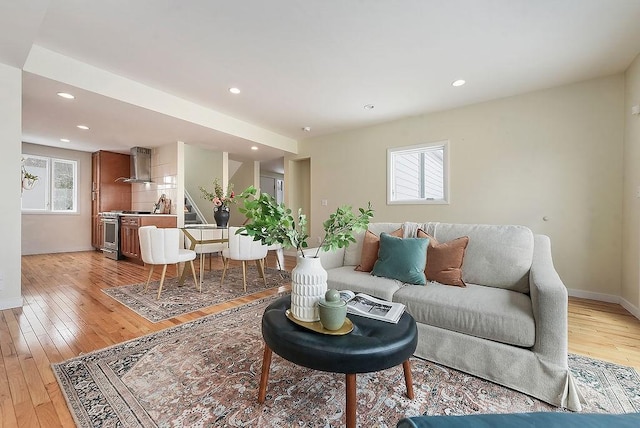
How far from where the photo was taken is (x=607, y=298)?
120 inches

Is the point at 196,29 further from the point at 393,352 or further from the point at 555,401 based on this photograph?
the point at 555,401

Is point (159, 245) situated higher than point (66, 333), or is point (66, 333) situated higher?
point (159, 245)

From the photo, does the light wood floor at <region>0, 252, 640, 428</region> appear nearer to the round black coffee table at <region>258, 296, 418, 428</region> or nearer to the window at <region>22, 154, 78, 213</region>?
the round black coffee table at <region>258, 296, 418, 428</region>

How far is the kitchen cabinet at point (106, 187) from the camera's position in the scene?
612cm

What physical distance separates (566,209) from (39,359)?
16.7 ft

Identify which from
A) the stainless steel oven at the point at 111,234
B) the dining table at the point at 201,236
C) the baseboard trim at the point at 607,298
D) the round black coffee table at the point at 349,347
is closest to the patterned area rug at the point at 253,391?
the round black coffee table at the point at 349,347

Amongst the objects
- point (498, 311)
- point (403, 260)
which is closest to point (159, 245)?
point (403, 260)

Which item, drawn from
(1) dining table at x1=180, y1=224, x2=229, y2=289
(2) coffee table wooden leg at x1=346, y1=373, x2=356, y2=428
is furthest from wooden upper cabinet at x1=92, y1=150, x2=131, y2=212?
(2) coffee table wooden leg at x1=346, y1=373, x2=356, y2=428

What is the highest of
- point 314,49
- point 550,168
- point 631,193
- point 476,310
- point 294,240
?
point 314,49

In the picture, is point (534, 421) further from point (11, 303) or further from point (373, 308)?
point (11, 303)

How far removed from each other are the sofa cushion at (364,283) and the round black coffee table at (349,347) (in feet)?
2.07

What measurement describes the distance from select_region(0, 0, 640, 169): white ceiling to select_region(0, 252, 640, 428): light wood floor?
226 centimetres

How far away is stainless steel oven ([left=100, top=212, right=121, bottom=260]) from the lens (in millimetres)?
5289

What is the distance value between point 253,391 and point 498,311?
4.73 feet
